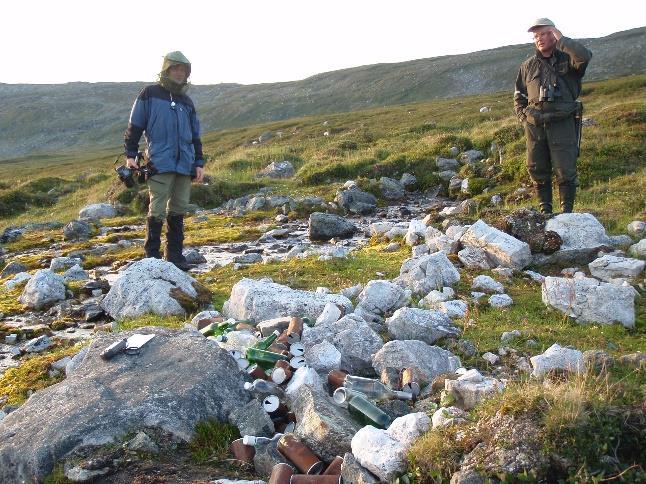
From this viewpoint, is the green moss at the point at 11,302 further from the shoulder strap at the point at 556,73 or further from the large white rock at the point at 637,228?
the large white rock at the point at 637,228

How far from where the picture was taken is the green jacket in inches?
380

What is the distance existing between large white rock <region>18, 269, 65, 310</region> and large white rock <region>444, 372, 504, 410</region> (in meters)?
6.78

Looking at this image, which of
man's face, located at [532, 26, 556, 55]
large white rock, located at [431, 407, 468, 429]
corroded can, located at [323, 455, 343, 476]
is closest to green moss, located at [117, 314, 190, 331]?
corroded can, located at [323, 455, 343, 476]

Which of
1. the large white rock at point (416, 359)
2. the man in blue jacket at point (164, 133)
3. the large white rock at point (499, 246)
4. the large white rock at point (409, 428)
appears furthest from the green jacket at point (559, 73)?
the large white rock at point (409, 428)

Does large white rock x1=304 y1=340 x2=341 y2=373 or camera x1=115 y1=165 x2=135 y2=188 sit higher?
camera x1=115 y1=165 x2=135 y2=188

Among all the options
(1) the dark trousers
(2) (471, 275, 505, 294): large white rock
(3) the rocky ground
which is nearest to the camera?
(3) the rocky ground

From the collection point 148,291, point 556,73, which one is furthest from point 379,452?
point 556,73

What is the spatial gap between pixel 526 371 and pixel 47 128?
142592 mm

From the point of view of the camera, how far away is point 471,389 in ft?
14.0

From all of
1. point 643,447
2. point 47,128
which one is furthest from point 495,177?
point 47,128

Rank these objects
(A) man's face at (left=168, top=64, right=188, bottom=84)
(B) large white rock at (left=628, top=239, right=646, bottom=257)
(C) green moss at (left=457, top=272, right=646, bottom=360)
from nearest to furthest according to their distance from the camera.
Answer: (C) green moss at (left=457, top=272, right=646, bottom=360)
(B) large white rock at (left=628, top=239, right=646, bottom=257)
(A) man's face at (left=168, top=64, right=188, bottom=84)

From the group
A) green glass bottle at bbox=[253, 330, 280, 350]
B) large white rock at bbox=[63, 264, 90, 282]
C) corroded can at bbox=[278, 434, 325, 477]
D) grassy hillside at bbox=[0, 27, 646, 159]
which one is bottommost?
large white rock at bbox=[63, 264, 90, 282]

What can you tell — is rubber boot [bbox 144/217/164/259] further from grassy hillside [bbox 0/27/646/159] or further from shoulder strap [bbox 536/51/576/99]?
grassy hillside [bbox 0/27/646/159]

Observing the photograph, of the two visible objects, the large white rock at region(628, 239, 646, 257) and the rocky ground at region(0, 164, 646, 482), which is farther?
the large white rock at region(628, 239, 646, 257)
